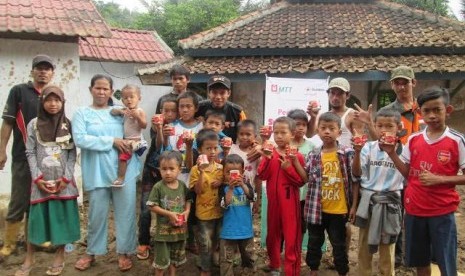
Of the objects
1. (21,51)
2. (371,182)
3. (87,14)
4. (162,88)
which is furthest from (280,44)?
(371,182)

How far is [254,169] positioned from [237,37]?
632cm

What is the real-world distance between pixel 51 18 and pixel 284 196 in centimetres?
437

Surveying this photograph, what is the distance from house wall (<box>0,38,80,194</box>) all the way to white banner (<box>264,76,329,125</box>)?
9.92 ft

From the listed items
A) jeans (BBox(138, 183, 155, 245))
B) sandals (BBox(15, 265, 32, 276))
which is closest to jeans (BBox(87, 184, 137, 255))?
jeans (BBox(138, 183, 155, 245))

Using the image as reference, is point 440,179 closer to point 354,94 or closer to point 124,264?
point 124,264

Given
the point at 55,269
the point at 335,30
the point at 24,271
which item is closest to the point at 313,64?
the point at 335,30

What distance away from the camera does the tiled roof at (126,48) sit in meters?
9.33

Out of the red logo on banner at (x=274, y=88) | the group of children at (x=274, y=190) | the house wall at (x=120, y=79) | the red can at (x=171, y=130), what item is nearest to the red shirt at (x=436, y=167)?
the group of children at (x=274, y=190)

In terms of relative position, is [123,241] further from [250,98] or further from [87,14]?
[250,98]

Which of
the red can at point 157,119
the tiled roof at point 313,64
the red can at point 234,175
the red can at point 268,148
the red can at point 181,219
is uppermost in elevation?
the tiled roof at point 313,64

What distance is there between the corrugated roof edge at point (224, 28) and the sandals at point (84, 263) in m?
5.87

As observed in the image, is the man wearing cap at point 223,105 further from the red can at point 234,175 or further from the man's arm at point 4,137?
the man's arm at point 4,137

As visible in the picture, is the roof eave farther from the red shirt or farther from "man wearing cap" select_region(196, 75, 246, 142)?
the red shirt

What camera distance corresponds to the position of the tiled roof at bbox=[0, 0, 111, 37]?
5344 mm
